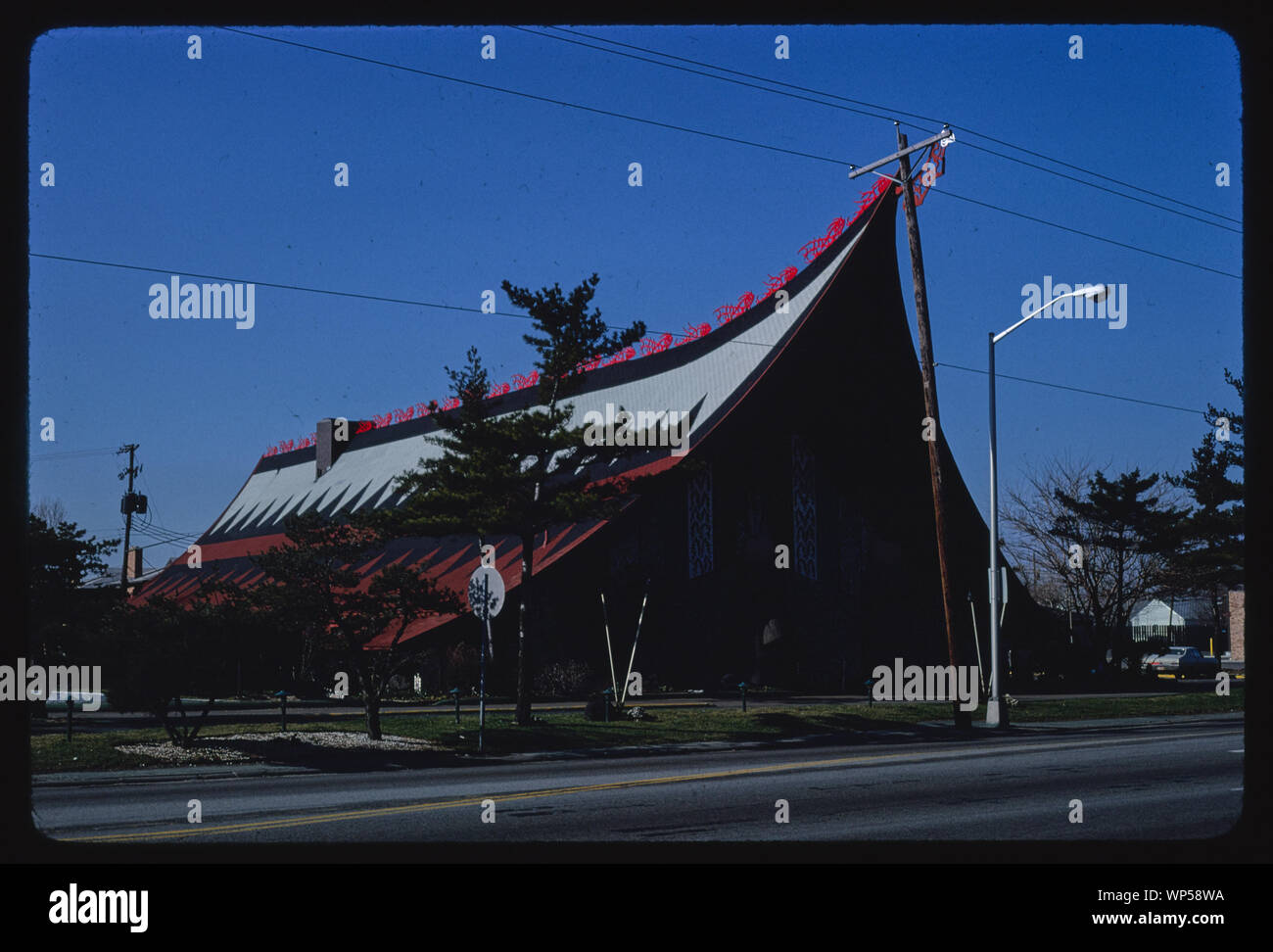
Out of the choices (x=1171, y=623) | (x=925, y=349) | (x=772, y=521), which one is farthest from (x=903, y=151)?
(x=1171, y=623)

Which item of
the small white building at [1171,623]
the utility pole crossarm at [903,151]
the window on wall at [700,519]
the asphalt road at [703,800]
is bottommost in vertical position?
the small white building at [1171,623]

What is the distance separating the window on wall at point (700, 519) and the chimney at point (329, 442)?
58.3ft

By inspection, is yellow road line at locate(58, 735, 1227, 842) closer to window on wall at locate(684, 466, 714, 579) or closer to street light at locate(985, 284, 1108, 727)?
street light at locate(985, 284, 1108, 727)

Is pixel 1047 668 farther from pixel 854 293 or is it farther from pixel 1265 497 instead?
pixel 1265 497

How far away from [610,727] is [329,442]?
31.0 m

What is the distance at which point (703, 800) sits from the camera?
12.5 meters

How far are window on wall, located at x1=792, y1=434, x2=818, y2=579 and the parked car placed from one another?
26309 millimetres
